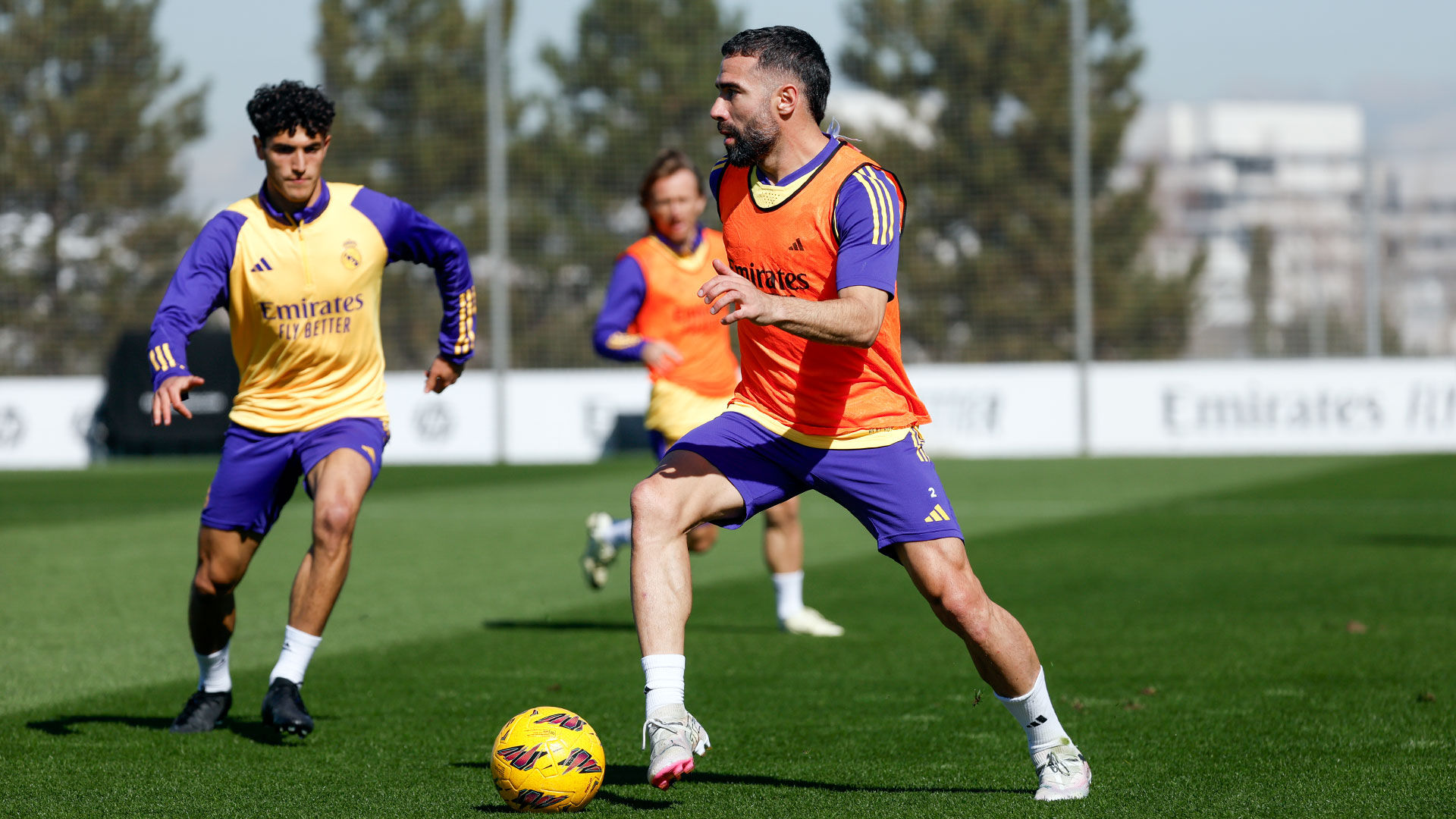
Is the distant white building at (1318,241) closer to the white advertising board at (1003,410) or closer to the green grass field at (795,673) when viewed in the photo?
the white advertising board at (1003,410)

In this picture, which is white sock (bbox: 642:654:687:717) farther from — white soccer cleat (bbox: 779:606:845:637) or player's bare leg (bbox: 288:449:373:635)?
white soccer cleat (bbox: 779:606:845:637)

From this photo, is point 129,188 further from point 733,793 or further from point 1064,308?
point 733,793

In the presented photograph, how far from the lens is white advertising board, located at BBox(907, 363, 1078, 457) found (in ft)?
80.9

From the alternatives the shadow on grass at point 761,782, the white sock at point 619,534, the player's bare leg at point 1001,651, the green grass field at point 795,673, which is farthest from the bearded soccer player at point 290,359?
the white sock at point 619,534

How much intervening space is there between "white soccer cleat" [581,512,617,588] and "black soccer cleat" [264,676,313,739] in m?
3.62

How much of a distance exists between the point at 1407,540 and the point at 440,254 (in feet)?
28.3

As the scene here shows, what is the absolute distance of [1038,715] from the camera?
15.5 ft

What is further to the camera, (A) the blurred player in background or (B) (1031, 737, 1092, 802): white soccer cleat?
(A) the blurred player in background

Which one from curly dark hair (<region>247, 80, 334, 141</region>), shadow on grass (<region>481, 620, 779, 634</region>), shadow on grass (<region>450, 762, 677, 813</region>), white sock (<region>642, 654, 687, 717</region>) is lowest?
shadow on grass (<region>481, 620, 779, 634</region>)

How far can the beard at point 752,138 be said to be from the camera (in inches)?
186

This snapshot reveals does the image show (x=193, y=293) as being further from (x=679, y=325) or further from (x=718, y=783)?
(x=679, y=325)

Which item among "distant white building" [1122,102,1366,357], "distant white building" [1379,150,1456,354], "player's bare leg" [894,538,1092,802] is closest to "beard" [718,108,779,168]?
"player's bare leg" [894,538,1092,802]

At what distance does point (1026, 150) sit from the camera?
1123 inches

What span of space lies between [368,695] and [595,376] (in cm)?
1852
